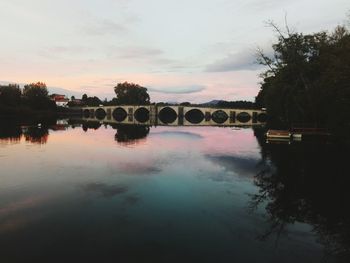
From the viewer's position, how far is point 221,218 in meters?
16.4

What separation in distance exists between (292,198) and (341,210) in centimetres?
277

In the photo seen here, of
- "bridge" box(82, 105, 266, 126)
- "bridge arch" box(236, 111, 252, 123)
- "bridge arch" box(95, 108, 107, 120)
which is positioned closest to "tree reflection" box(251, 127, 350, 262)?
"bridge" box(82, 105, 266, 126)

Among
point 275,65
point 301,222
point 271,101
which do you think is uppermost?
point 275,65

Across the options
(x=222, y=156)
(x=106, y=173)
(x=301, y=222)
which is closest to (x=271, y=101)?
(x=222, y=156)

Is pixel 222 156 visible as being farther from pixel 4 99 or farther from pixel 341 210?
A: pixel 4 99

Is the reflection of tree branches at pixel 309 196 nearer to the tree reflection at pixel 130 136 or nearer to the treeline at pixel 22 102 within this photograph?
the tree reflection at pixel 130 136

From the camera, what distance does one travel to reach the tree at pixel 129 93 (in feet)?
608

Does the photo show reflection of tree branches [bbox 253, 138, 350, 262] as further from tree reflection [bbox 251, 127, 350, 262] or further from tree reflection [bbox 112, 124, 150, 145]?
tree reflection [bbox 112, 124, 150, 145]

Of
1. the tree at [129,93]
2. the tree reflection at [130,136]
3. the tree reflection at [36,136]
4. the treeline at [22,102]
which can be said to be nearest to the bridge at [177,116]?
the tree at [129,93]

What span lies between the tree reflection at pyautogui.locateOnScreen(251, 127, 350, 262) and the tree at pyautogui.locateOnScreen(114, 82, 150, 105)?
15333cm

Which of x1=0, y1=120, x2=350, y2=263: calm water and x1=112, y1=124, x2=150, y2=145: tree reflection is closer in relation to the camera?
x1=0, y1=120, x2=350, y2=263: calm water

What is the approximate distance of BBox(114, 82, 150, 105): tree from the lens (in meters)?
185

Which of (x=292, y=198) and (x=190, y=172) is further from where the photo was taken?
(x=190, y=172)

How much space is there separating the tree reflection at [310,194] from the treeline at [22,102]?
92.7 m
